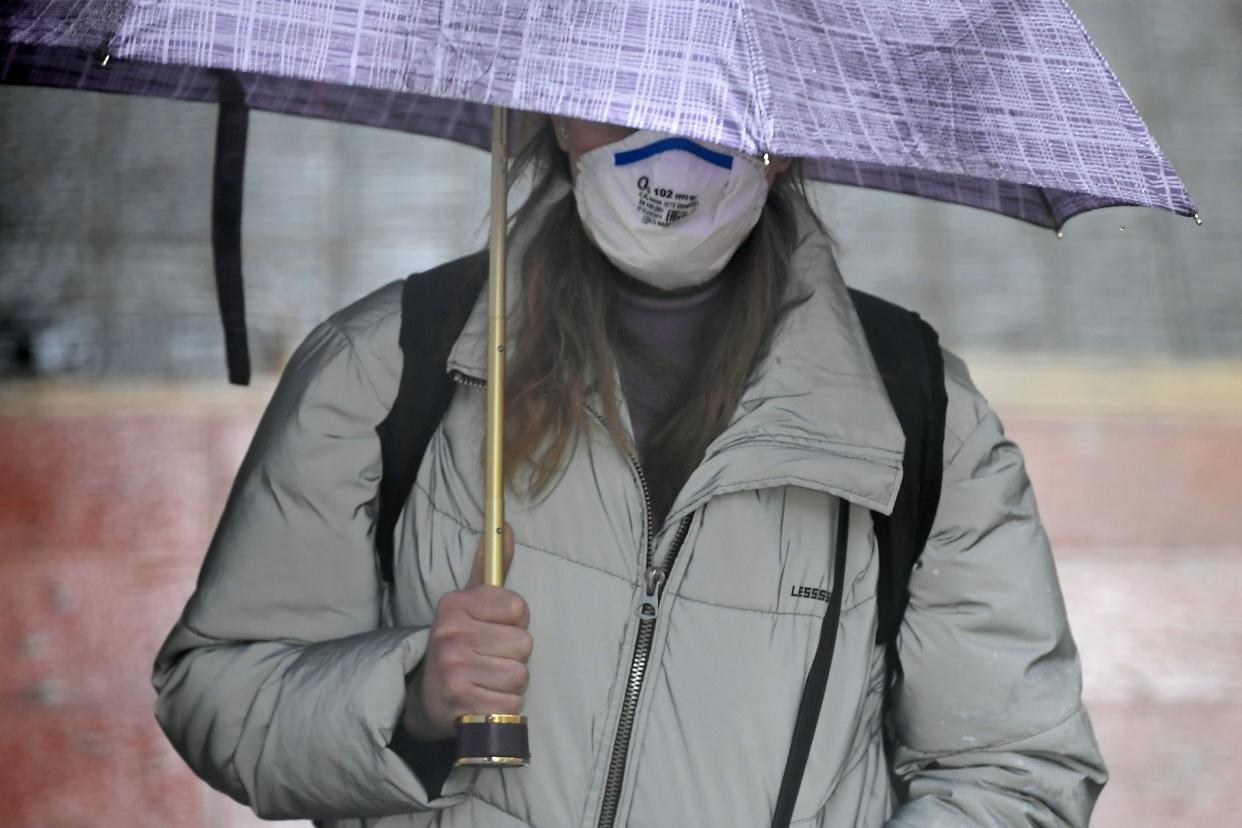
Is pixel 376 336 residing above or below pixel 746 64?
below

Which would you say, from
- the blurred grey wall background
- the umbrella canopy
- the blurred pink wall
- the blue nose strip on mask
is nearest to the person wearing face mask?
the blue nose strip on mask

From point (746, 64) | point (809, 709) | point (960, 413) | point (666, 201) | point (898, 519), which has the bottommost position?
point (809, 709)

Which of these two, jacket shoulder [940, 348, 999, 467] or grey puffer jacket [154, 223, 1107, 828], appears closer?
grey puffer jacket [154, 223, 1107, 828]

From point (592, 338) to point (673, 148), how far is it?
324 millimetres

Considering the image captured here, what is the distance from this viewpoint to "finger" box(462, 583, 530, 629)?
2316 millimetres

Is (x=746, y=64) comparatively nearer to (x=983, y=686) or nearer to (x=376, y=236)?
(x=983, y=686)

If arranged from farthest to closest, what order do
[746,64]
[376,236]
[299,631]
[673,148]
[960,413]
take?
1. [376,236]
2. [960,413]
3. [299,631]
4. [673,148]
5. [746,64]

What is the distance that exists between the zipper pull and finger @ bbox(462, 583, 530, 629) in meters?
0.18

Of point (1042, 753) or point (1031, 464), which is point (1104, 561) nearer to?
point (1031, 464)

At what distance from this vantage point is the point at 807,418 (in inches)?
100

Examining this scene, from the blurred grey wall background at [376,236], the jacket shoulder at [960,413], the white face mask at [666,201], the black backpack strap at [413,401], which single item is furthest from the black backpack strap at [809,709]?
the blurred grey wall background at [376,236]

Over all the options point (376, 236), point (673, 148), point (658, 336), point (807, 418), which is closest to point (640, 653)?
point (807, 418)

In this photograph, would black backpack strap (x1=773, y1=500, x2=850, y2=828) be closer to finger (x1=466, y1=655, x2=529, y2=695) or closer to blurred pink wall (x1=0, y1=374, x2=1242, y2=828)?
finger (x1=466, y1=655, x2=529, y2=695)

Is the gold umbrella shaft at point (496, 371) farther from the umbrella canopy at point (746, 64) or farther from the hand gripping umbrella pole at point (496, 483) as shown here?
the umbrella canopy at point (746, 64)
